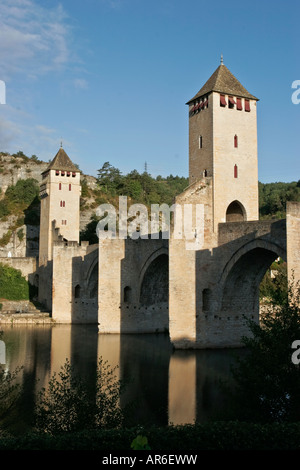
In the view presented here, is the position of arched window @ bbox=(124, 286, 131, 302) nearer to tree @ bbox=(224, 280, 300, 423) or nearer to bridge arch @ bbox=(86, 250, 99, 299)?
bridge arch @ bbox=(86, 250, 99, 299)

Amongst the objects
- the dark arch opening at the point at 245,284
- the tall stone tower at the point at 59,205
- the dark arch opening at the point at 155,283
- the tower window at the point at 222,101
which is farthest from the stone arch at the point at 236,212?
the tall stone tower at the point at 59,205

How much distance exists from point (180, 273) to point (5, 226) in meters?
34.2

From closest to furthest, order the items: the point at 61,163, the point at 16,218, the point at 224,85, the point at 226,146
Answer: the point at 226,146, the point at 224,85, the point at 61,163, the point at 16,218

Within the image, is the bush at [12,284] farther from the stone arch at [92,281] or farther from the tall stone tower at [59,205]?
the stone arch at [92,281]

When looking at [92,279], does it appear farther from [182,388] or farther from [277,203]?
[277,203]

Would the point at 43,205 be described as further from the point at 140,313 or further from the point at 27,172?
the point at 27,172

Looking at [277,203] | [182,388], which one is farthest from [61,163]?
[277,203]

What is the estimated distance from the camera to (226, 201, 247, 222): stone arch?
24.1 metres

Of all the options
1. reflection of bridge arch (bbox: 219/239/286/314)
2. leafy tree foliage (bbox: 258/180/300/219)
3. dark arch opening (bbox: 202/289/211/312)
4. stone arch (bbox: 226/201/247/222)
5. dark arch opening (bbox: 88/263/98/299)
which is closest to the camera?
reflection of bridge arch (bbox: 219/239/286/314)

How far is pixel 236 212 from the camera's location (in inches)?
973

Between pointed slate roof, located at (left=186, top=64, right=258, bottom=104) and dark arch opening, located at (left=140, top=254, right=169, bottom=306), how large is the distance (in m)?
9.24

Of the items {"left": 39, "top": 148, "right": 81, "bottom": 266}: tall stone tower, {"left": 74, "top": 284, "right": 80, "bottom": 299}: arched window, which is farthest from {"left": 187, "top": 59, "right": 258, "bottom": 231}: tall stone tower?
{"left": 39, "top": 148, "right": 81, "bottom": 266}: tall stone tower

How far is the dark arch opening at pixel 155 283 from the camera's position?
2800 centimetres

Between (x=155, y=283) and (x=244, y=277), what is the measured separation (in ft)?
24.6
